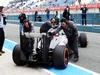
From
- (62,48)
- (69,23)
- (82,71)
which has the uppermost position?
(69,23)

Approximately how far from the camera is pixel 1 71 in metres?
6.64

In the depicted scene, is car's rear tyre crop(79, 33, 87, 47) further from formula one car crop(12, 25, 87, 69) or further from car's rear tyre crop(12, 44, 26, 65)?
car's rear tyre crop(12, 44, 26, 65)

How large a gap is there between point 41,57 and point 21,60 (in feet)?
2.16

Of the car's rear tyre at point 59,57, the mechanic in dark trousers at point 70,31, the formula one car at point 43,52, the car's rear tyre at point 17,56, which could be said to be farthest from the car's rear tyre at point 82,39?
the car's rear tyre at point 17,56

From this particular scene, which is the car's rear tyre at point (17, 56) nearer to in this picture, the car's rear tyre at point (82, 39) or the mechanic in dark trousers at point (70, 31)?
the mechanic in dark trousers at point (70, 31)

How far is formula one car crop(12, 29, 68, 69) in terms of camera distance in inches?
255

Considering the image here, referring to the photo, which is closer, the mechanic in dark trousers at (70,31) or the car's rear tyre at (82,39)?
the mechanic in dark trousers at (70,31)

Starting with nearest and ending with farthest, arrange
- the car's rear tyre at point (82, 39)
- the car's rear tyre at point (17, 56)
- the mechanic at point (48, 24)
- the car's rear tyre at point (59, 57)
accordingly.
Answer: the car's rear tyre at point (59, 57)
the car's rear tyre at point (17, 56)
the mechanic at point (48, 24)
the car's rear tyre at point (82, 39)

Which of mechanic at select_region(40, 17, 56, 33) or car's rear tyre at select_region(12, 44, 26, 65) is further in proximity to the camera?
mechanic at select_region(40, 17, 56, 33)

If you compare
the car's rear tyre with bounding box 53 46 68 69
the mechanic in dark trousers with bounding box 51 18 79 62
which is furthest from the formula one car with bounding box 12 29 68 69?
the mechanic in dark trousers with bounding box 51 18 79 62

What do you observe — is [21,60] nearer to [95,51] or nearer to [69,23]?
[69,23]

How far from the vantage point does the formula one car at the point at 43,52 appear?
21.3 feet

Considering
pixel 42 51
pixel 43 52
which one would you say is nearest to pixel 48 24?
pixel 42 51

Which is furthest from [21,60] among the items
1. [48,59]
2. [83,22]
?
[83,22]
